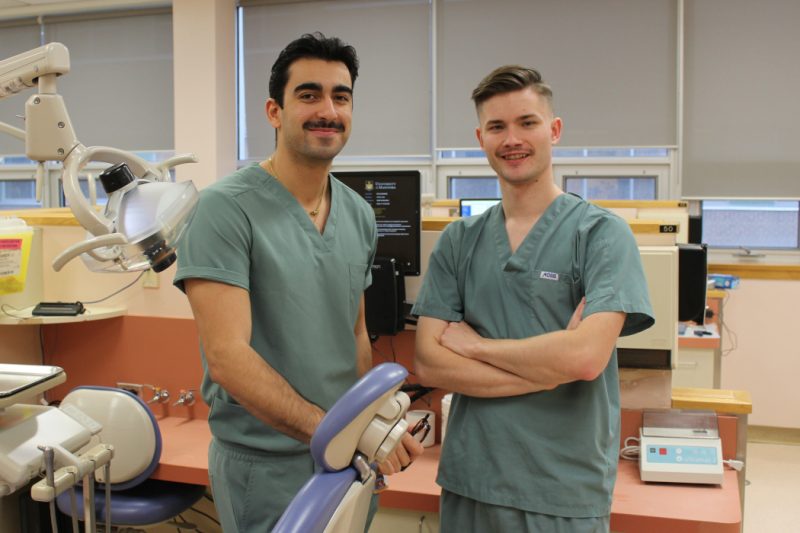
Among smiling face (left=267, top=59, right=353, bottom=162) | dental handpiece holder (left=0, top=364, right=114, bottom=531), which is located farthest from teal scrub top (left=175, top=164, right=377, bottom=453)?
dental handpiece holder (left=0, top=364, right=114, bottom=531)

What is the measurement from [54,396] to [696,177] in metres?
4.16

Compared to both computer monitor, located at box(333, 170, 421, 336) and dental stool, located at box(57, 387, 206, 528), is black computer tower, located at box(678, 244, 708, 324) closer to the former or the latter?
computer monitor, located at box(333, 170, 421, 336)

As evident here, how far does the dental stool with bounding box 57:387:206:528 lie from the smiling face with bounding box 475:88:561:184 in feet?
4.06

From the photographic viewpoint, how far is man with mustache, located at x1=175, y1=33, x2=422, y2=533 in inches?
52.1

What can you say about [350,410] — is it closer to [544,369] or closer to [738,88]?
[544,369]

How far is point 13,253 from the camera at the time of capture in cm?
233

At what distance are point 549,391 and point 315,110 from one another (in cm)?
69

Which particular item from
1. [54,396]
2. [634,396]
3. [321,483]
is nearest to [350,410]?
[321,483]

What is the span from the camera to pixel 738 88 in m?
4.95

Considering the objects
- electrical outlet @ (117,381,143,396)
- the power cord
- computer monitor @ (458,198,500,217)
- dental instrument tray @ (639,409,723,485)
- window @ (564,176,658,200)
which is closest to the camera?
dental instrument tray @ (639,409,723,485)

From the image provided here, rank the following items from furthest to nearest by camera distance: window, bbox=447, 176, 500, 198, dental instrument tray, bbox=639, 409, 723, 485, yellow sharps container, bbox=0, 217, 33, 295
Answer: window, bbox=447, 176, 500, 198 < yellow sharps container, bbox=0, 217, 33, 295 < dental instrument tray, bbox=639, 409, 723, 485

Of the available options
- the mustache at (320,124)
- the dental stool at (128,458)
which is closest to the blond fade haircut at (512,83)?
the mustache at (320,124)

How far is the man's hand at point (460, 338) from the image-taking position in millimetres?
1531

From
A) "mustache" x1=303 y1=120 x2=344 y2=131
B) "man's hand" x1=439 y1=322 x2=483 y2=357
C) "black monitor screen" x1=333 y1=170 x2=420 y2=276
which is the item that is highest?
"mustache" x1=303 y1=120 x2=344 y2=131
